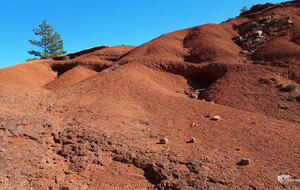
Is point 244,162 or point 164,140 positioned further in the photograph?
point 164,140

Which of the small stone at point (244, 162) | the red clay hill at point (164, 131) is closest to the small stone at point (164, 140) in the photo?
the red clay hill at point (164, 131)

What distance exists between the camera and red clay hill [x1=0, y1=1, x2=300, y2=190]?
3494 millimetres

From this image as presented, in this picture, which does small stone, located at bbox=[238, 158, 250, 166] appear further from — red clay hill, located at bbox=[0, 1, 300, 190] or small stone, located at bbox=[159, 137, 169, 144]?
small stone, located at bbox=[159, 137, 169, 144]

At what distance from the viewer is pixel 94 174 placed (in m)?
3.70

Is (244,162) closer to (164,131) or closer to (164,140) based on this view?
(164,140)

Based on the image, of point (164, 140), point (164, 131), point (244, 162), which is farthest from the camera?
point (164, 131)

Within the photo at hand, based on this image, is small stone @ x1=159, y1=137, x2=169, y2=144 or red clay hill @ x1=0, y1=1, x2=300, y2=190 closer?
red clay hill @ x1=0, y1=1, x2=300, y2=190

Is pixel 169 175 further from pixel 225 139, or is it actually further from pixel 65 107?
pixel 65 107

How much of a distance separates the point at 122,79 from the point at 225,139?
6242 mm

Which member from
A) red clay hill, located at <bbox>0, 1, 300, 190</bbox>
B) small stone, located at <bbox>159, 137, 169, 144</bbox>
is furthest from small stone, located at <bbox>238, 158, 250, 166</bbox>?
small stone, located at <bbox>159, 137, 169, 144</bbox>

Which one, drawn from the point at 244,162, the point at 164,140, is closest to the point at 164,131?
the point at 164,140

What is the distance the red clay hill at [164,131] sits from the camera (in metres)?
3.49

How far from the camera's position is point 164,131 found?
5258mm

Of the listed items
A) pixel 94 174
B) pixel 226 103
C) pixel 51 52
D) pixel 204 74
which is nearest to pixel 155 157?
pixel 94 174
